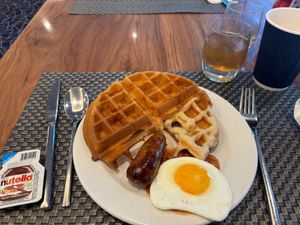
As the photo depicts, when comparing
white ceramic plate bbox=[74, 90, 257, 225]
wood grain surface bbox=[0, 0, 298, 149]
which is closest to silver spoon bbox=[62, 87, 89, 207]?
white ceramic plate bbox=[74, 90, 257, 225]

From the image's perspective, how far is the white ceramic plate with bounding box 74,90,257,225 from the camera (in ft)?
2.33

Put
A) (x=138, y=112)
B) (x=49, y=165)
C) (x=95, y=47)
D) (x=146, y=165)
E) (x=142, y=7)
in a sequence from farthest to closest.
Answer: (x=142, y=7), (x=95, y=47), (x=138, y=112), (x=49, y=165), (x=146, y=165)

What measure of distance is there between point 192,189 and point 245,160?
222 mm

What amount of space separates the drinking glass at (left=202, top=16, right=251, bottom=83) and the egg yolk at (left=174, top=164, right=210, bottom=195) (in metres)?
0.58

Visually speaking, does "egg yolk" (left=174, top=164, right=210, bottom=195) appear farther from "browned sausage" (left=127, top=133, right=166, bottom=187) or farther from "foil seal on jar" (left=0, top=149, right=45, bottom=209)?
"foil seal on jar" (left=0, top=149, right=45, bottom=209)

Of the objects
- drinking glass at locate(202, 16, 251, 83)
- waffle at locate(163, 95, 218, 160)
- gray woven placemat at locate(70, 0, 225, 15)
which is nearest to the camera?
waffle at locate(163, 95, 218, 160)

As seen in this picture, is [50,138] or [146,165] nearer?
[146,165]

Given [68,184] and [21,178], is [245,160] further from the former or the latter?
[21,178]

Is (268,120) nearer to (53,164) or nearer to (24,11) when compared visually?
(53,164)

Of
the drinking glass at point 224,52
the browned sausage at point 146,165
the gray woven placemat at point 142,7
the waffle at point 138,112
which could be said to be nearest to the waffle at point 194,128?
the waffle at point 138,112

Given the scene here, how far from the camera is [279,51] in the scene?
3.69ft

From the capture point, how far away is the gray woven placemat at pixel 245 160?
779mm

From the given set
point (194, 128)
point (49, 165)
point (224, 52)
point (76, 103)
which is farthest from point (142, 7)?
point (49, 165)

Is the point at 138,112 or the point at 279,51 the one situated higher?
the point at 279,51
